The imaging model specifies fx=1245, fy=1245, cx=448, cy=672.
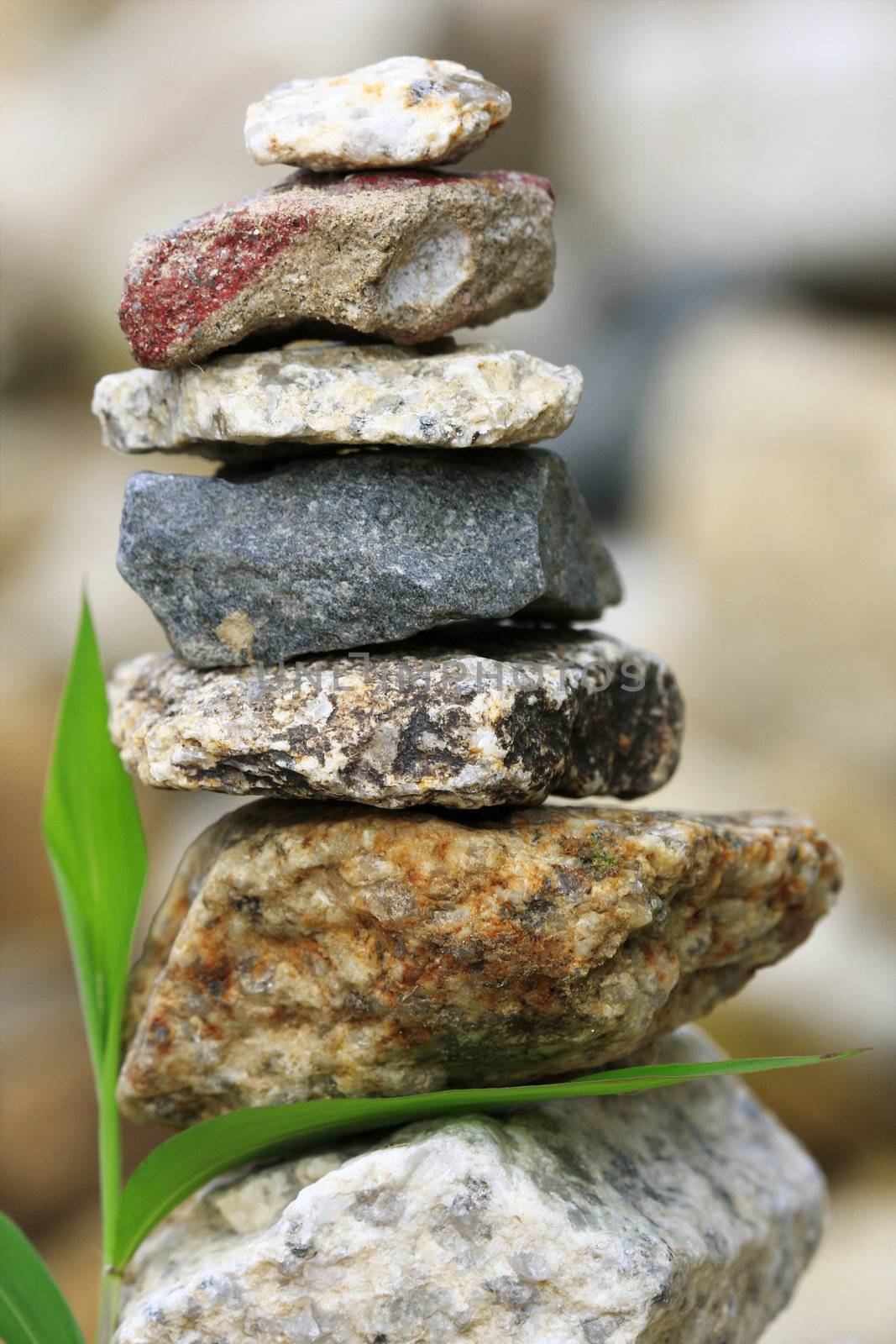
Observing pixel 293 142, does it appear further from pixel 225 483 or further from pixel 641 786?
pixel 641 786

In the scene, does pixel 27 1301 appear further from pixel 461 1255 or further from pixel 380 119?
pixel 380 119

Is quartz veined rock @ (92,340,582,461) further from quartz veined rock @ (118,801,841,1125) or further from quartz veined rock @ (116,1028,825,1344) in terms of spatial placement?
quartz veined rock @ (116,1028,825,1344)

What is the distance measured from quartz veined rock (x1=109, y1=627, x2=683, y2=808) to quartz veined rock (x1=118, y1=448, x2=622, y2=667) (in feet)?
0.20

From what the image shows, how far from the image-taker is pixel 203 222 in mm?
1684

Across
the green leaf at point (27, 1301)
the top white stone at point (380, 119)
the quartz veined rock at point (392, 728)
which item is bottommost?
the green leaf at point (27, 1301)

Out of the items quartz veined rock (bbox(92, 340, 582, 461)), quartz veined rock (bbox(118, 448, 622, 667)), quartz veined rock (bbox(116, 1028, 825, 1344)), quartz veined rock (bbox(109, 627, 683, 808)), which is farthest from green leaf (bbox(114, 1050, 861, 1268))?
quartz veined rock (bbox(92, 340, 582, 461))

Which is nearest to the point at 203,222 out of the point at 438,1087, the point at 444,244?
the point at 444,244

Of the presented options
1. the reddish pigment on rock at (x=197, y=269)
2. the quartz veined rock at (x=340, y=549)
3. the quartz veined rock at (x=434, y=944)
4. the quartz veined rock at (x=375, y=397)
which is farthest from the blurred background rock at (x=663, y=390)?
the reddish pigment on rock at (x=197, y=269)

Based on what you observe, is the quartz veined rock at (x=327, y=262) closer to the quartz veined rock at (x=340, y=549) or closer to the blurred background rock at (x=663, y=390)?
the quartz veined rock at (x=340, y=549)

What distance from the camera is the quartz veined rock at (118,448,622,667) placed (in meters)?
1.71

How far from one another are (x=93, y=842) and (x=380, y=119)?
4.07ft

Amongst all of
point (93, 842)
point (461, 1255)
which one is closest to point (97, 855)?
point (93, 842)

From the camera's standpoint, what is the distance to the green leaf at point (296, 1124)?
1646 millimetres

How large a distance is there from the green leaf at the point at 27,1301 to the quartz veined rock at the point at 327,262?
1.32 metres
